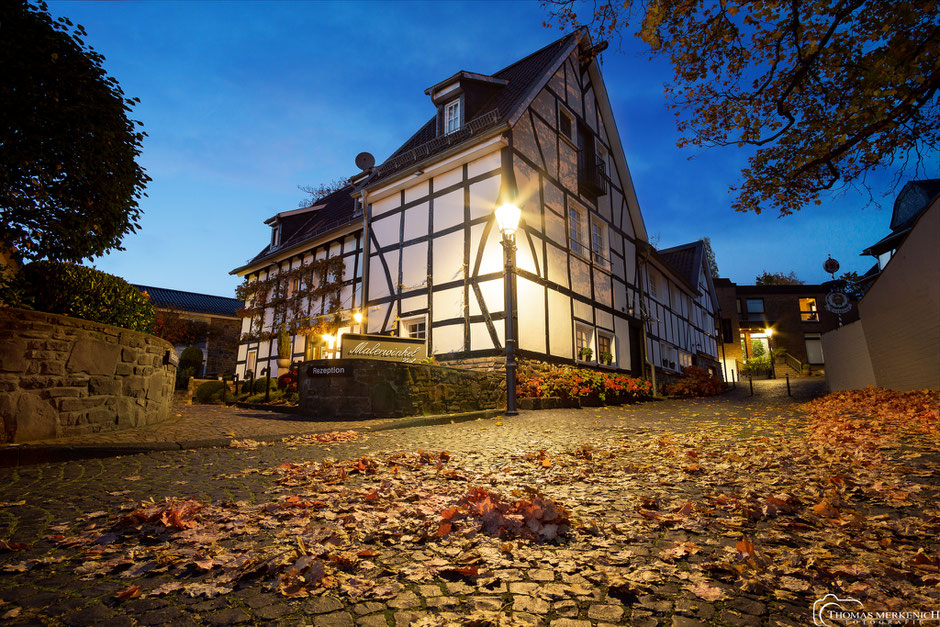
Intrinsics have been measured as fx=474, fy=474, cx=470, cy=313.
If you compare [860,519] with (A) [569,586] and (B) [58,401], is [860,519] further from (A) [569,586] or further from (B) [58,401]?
(B) [58,401]

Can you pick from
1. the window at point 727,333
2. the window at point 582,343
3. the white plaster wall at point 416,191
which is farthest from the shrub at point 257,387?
the window at point 727,333

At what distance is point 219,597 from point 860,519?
3.37 metres

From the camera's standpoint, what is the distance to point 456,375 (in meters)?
10.1

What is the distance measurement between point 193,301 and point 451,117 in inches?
1123

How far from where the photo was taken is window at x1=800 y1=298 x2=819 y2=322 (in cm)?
3556

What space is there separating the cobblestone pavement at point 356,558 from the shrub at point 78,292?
7.81 ft

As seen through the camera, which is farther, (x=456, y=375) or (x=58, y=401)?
(x=456, y=375)

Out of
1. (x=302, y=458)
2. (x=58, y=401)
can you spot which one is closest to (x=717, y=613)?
(x=302, y=458)

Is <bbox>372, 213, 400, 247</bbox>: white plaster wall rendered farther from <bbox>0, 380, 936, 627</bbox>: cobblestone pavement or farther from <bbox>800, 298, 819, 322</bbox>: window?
<bbox>800, 298, 819, 322</bbox>: window

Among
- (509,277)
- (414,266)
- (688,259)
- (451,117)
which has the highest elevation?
(451,117)

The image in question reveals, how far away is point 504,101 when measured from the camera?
14250mm

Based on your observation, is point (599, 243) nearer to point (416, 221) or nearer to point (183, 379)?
point (416, 221)

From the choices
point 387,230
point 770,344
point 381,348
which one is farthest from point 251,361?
point 770,344

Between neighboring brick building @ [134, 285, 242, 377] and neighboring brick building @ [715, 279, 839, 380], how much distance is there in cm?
3405
